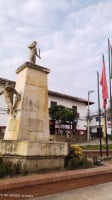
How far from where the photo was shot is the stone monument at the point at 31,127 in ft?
21.7

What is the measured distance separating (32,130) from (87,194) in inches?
Result: 103

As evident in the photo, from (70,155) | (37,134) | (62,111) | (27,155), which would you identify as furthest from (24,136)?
(62,111)

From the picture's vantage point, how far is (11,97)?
7895mm

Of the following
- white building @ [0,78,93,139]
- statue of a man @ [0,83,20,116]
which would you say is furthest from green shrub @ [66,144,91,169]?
white building @ [0,78,93,139]

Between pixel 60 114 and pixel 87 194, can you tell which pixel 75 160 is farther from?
pixel 60 114

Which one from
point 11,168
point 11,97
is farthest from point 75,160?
point 11,97

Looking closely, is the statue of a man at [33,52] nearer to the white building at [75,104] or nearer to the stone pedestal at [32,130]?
the stone pedestal at [32,130]

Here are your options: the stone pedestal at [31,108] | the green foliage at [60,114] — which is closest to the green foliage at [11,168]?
the stone pedestal at [31,108]

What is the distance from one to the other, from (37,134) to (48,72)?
2.25 m

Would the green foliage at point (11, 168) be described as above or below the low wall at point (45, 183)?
above

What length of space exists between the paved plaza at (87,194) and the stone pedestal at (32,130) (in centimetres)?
121

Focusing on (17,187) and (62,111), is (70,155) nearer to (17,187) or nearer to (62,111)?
(17,187)

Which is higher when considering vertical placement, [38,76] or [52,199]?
[38,76]

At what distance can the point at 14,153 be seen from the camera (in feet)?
22.0
